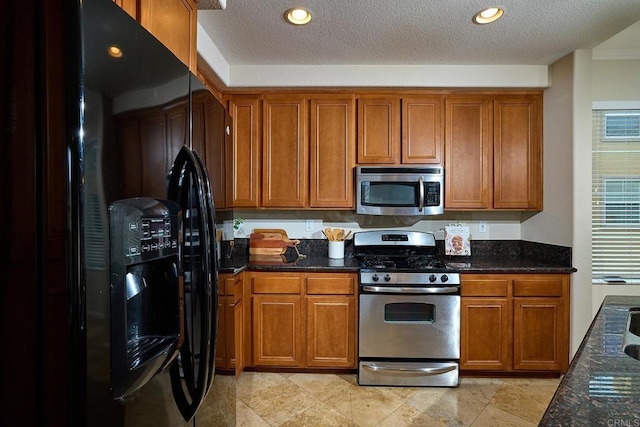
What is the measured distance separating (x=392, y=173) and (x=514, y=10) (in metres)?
1.33

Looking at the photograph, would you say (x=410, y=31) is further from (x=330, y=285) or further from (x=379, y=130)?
(x=330, y=285)

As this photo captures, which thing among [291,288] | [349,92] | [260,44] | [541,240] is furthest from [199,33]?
[541,240]

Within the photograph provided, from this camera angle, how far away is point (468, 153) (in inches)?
117

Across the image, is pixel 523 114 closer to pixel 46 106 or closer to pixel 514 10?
pixel 514 10

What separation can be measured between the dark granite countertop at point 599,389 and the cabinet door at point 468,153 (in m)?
2.00

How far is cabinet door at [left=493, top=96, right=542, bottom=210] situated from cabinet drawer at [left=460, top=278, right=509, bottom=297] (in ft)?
2.48

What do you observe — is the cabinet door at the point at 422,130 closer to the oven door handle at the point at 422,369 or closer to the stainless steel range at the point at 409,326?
the stainless steel range at the point at 409,326

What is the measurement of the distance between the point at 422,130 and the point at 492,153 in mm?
645

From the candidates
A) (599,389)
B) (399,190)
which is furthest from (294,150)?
(599,389)

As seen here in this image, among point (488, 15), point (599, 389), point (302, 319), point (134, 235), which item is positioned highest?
point (488, 15)

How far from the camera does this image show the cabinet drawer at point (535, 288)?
2.61m

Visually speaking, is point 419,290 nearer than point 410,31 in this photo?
No

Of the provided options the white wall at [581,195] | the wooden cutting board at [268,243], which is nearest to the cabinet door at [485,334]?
the white wall at [581,195]

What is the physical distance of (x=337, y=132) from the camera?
296cm
